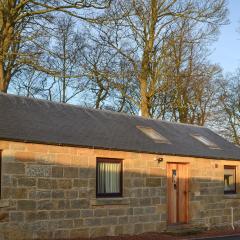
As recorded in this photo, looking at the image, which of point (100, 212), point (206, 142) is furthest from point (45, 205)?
point (206, 142)

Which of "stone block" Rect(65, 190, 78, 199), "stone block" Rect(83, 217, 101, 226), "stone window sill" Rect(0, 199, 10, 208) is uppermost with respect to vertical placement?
"stone block" Rect(65, 190, 78, 199)

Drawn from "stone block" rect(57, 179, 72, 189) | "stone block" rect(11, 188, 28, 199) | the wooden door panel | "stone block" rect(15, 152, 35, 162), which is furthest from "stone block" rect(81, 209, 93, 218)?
the wooden door panel

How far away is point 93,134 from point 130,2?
14295 mm

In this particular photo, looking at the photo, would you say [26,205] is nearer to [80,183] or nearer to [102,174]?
[80,183]

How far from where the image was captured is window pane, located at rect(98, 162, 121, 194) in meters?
15.4

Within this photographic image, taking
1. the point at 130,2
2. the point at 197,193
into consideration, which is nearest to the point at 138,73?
the point at 130,2

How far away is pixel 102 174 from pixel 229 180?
25.0 feet

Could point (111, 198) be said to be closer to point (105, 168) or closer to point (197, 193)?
point (105, 168)

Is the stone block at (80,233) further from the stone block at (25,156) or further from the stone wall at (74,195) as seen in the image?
the stone block at (25,156)

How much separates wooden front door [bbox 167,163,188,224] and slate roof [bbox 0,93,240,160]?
675 mm

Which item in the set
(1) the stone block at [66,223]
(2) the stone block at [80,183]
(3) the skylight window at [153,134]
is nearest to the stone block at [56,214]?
(1) the stone block at [66,223]

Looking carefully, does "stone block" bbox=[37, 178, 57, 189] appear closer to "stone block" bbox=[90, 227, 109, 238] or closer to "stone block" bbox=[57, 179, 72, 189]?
"stone block" bbox=[57, 179, 72, 189]

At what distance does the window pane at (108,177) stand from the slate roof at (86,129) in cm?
66

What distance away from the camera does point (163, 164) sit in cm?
1736
